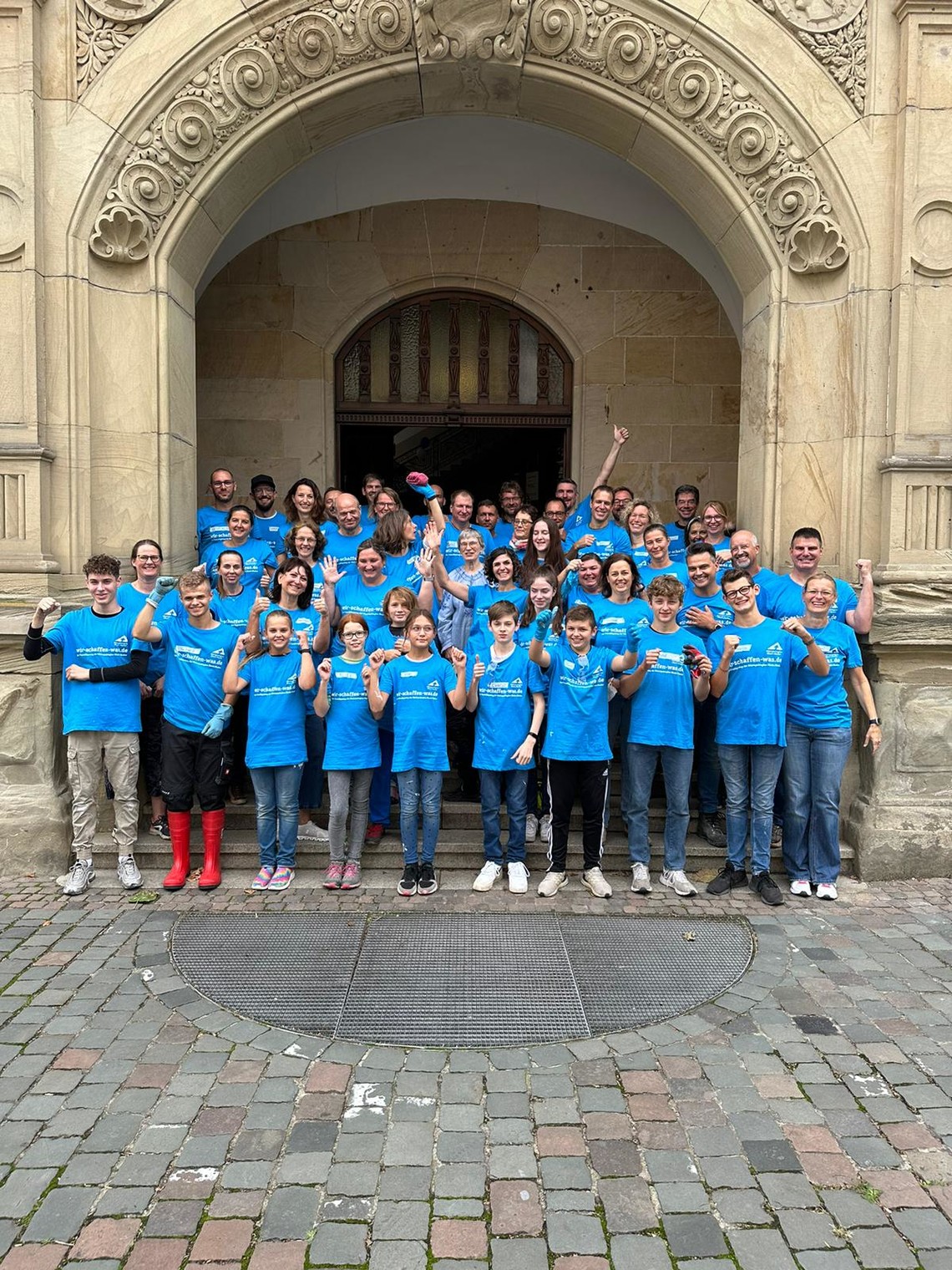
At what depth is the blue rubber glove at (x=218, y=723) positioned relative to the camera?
571cm

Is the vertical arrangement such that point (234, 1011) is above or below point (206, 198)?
below

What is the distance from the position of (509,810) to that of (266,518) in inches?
125

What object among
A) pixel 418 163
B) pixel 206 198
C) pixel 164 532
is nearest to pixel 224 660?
pixel 164 532

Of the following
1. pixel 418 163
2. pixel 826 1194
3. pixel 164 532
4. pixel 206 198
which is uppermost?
pixel 418 163

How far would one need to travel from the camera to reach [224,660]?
5941 millimetres

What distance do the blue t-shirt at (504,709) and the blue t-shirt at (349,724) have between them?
63cm

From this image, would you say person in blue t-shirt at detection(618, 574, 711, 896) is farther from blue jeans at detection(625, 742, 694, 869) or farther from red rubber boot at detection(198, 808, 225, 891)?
red rubber boot at detection(198, 808, 225, 891)

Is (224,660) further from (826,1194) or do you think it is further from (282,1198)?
(826,1194)

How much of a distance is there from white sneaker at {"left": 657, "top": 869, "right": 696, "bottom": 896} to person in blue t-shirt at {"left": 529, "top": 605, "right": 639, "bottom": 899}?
1.26 feet

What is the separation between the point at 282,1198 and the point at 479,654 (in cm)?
338

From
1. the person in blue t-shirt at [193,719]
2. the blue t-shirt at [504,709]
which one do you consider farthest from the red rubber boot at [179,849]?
the blue t-shirt at [504,709]

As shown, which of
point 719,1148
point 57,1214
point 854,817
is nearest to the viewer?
point 57,1214

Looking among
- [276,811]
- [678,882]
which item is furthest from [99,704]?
[678,882]

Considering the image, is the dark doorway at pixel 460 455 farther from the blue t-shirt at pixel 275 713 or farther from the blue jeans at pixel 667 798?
the blue jeans at pixel 667 798
